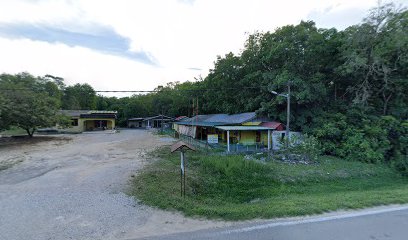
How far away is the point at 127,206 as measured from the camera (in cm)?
589

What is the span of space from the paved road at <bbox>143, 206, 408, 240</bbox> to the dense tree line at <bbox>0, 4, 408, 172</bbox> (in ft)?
34.8

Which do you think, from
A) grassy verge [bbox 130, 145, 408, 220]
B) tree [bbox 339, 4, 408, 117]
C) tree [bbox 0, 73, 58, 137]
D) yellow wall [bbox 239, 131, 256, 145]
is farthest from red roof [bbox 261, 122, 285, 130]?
tree [bbox 0, 73, 58, 137]

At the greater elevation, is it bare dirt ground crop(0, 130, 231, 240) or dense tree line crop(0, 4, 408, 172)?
dense tree line crop(0, 4, 408, 172)

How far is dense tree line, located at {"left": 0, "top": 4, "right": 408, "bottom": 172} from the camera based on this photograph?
14852mm

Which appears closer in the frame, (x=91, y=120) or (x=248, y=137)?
(x=248, y=137)

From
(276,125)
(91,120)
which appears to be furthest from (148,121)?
(276,125)

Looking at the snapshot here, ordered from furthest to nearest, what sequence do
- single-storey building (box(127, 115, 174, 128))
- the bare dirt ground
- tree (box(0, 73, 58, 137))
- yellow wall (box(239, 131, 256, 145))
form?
single-storey building (box(127, 115, 174, 128)), tree (box(0, 73, 58, 137)), yellow wall (box(239, 131, 256, 145)), the bare dirt ground

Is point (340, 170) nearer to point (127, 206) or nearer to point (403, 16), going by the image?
point (127, 206)

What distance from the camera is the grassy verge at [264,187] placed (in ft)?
18.6

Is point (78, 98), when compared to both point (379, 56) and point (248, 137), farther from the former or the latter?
point (379, 56)

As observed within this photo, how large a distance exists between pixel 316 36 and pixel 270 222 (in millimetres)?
16681

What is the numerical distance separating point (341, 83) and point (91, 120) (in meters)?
39.0

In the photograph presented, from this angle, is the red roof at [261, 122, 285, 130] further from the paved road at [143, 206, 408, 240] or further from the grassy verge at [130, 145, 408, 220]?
the paved road at [143, 206, 408, 240]

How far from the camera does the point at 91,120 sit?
40406mm
